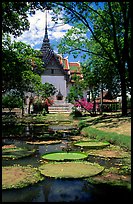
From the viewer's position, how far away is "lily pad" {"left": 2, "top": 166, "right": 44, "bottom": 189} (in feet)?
20.9

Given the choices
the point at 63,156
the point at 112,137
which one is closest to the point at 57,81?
→ the point at 112,137

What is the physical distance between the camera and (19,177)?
6.94 meters

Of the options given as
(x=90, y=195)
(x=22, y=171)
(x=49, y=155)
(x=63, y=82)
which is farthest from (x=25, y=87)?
(x=63, y=82)

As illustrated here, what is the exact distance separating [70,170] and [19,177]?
152cm

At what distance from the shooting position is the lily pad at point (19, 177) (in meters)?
6.36

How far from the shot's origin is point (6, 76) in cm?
2025

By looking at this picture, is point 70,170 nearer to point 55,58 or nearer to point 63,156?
point 63,156

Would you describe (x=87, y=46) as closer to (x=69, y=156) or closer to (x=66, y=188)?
(x=69, y=156)

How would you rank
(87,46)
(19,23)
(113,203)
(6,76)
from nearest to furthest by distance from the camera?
(113,203), (19,23), (6,76), (87,46)

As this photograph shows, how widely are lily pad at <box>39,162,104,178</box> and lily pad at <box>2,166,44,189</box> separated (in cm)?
29

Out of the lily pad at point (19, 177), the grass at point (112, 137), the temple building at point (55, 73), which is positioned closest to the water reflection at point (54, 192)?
the lily pad at point (19, 177)

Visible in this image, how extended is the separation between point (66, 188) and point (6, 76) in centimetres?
1510

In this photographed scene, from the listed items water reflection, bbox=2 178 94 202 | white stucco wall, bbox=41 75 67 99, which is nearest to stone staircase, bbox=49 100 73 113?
white stucco wall, bbox=41 75 67 99

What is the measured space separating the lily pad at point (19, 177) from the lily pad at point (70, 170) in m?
0.29
